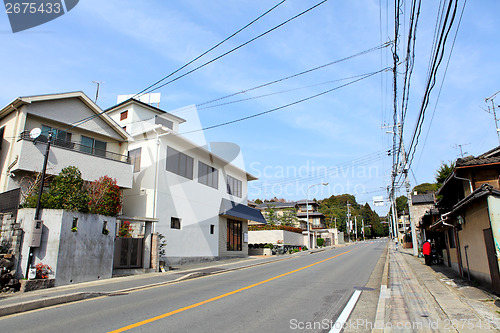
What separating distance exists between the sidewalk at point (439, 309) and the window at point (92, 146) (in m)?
17.0

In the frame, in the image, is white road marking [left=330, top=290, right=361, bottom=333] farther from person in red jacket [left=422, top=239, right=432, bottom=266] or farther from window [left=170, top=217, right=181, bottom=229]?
window [left=170, top=217, right=181, bottom=229]

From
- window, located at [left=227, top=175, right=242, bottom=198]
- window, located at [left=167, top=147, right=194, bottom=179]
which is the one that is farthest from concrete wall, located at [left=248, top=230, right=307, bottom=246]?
window, located at [left=167, top=147, right=194, bottom=179]

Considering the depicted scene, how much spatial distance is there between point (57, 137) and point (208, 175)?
1132 centimetres

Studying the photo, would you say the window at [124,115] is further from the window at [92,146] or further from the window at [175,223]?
the window at [175,223]

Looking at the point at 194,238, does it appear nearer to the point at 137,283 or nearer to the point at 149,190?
the point at 149,190

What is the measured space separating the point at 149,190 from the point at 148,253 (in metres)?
4.83

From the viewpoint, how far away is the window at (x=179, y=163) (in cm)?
2172

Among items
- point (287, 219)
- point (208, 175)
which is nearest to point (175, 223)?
point (208, 175)

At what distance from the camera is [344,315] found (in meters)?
7.15

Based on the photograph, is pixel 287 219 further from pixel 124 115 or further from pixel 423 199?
pixel 124 115

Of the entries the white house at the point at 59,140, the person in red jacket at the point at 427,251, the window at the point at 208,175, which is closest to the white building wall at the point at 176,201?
the window at the point at 208,175

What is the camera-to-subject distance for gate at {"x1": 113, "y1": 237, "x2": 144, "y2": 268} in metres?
15.3

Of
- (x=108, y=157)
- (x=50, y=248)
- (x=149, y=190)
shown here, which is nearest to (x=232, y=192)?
(x=149, y=190)

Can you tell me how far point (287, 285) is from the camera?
1125 cm
